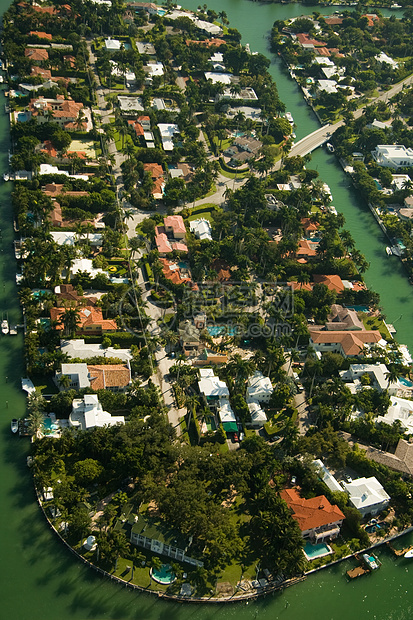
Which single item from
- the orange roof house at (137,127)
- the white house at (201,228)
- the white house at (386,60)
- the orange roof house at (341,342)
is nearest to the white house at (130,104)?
the orange roof house at (137,127)

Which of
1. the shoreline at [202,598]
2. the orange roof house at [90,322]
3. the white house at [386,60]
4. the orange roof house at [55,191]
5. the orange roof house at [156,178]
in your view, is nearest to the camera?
the shoreline at [202,598]

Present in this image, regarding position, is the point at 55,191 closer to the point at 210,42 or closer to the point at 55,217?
the point at 55,217

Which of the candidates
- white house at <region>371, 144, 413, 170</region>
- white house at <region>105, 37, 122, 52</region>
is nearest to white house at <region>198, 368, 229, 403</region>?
white house at <region>371, 144, 413, 170</region>

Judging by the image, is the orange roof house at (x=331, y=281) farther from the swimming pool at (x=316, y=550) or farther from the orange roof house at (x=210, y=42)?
the orange roof house at (x=210, y=42)

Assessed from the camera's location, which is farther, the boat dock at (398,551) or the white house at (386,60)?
the white house at (386,60)

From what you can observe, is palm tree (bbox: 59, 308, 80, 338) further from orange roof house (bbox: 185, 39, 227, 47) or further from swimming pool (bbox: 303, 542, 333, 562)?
orange roof house (bbox: 185, 39, 227, 47)

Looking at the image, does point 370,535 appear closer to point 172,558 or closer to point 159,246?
point 172,558

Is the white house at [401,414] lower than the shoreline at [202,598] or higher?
higher
